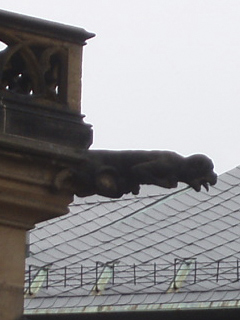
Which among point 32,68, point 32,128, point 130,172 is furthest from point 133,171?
point 32,68

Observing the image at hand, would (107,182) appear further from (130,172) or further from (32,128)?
(32,128)

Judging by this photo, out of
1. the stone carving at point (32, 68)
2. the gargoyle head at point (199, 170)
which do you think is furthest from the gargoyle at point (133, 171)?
the stone carving at point (32, 68)

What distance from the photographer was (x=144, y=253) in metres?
28.2

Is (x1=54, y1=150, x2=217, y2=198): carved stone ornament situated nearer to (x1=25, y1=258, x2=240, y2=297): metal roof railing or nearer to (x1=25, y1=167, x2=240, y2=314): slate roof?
(x1=25, y1=167, x2=240, y2=314): slate roof

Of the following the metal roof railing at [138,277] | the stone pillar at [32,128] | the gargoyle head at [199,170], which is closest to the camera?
the stone pillar at [32,128]

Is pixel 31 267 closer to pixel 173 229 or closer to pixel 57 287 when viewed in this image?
pixel 57 287

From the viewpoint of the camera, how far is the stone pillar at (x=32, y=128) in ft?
26.0

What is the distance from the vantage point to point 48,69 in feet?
26.7

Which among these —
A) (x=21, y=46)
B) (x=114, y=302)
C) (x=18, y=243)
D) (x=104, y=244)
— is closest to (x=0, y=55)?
(x=21, y=46)

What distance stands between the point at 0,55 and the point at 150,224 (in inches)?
864

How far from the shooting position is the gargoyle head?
8047mm

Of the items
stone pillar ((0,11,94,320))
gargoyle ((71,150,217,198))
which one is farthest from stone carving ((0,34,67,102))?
gargoyle ((71,150,217,198))

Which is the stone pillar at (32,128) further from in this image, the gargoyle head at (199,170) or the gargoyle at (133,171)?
the gargoyle head at (199,170)

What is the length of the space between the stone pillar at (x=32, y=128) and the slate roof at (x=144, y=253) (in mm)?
17643
